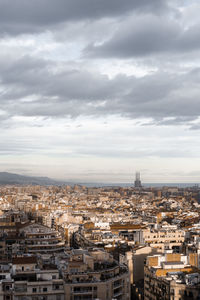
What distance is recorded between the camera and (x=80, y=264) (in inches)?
1104

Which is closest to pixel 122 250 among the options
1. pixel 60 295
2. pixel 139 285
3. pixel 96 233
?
pixel 139 285

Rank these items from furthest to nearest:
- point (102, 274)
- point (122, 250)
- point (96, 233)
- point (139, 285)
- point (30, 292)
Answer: point (96, 233)
point (122, 250)
point (139, 285)
point (102, 274)
point (30, 292)

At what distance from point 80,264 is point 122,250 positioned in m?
14.9

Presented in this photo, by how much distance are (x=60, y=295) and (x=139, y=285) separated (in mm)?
11734

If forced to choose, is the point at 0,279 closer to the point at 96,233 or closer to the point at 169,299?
the point at 169,299

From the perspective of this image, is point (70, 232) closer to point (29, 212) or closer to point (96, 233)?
point (96, 233)

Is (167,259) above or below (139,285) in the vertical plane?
above

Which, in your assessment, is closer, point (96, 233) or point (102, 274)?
point (102, 274)

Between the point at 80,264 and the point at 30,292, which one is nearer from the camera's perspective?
the point at 30,292

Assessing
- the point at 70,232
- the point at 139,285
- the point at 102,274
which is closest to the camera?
the point at 102,274

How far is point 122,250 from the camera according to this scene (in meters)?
42.5

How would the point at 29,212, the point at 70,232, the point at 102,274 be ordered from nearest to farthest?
the point at 102,274
the point at 70,232
the point at 29,212

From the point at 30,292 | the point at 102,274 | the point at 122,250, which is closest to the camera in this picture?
the point at 30,292

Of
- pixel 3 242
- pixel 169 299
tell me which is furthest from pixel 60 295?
pixel 3 242
